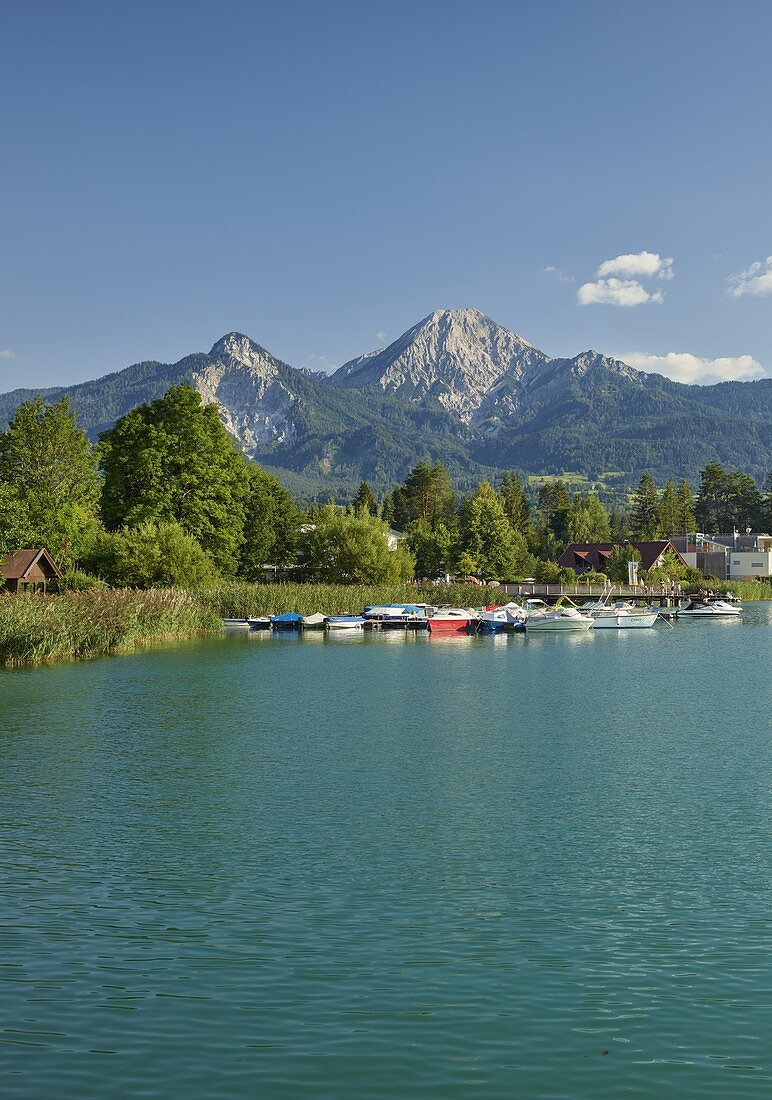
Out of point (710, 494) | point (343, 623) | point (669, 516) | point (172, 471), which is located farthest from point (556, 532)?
point (172, 471)

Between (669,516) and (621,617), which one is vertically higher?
(669,516)

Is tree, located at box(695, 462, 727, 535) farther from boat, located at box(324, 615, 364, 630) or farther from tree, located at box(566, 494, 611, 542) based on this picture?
boat, located at box(324, 615, 364, 630)

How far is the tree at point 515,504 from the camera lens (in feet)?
552

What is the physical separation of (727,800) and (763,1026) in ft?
35.5

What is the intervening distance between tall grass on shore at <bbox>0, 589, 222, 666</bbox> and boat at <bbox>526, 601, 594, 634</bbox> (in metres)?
29.9

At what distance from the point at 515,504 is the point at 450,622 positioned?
9128cm

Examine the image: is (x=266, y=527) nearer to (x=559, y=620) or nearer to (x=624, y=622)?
(x=559, y=620)

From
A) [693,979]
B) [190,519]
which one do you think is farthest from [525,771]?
[190,519]

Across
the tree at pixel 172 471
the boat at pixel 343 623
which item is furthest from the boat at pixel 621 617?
the tree at pixel 172 471

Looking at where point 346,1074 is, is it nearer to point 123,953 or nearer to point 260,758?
point 123,953

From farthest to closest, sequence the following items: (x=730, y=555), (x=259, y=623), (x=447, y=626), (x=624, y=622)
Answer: (x=730, y=555) → (x=624, y=622) → (x=447, y=626) → (x=259, y=623)

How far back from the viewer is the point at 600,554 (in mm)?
152000

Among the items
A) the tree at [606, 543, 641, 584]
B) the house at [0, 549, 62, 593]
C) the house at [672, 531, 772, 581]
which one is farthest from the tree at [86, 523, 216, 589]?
the house at [672, 531, 772, 581]

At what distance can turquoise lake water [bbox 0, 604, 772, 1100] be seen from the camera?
32.5ft
